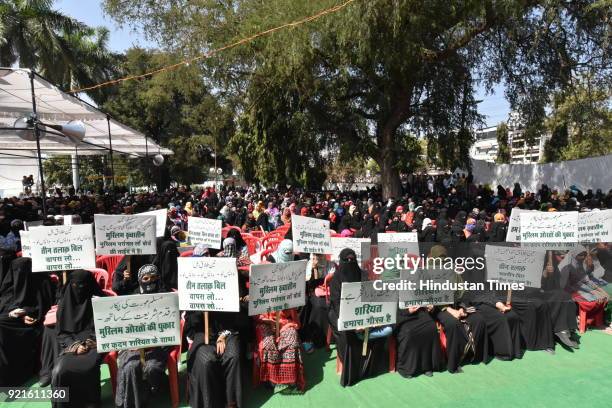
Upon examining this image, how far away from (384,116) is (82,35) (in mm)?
19534

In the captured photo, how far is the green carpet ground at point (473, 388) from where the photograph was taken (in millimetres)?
3807

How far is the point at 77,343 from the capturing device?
378 centimetres

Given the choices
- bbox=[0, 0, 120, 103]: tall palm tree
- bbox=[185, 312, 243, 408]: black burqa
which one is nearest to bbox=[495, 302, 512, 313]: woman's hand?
bbox=[185, 312, 243, 408]: black burqa

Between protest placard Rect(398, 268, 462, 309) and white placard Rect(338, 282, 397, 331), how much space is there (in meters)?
0.22

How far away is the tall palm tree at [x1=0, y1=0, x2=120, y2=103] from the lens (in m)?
20.0

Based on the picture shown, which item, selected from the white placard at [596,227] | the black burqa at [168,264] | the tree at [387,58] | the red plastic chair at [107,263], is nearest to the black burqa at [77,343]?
the black burqa at [168,264]

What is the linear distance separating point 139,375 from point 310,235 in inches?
111

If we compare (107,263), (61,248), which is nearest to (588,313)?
(61,248)

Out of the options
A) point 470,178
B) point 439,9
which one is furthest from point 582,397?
point 470,178

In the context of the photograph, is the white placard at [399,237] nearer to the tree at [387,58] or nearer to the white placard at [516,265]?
the white placard at [516,265]

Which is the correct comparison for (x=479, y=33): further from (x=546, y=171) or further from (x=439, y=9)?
(x=546, y=171)

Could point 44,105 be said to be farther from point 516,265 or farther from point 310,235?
point 516,265

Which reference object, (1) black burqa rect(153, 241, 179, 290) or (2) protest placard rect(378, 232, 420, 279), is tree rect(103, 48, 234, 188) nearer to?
(1) black burqa rect(153, 241, 179, 290)

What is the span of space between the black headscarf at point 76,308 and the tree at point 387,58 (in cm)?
990
